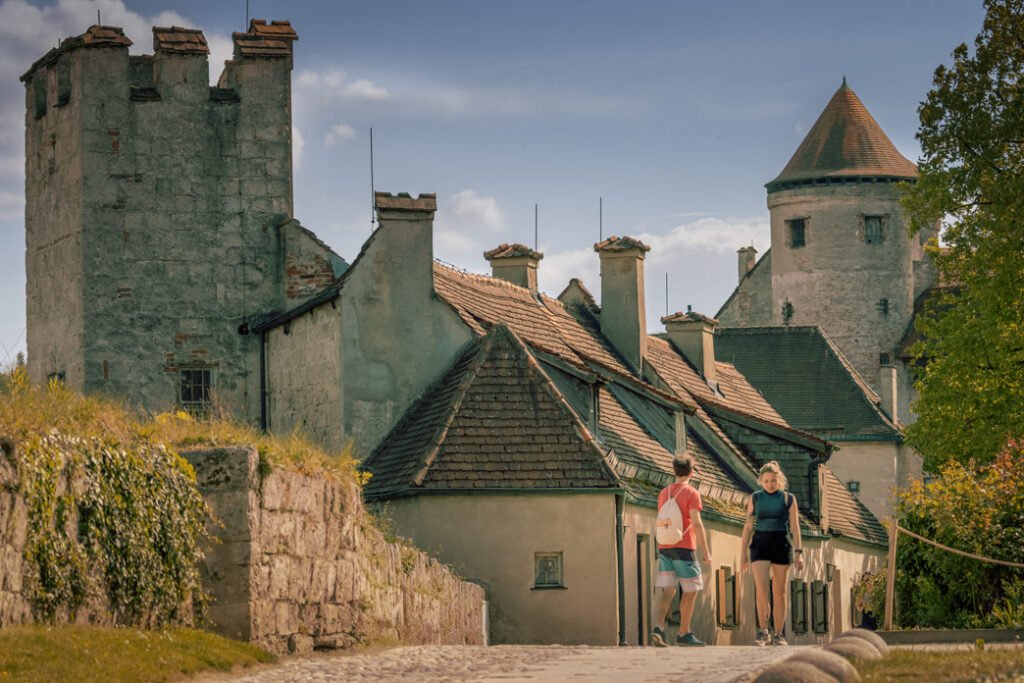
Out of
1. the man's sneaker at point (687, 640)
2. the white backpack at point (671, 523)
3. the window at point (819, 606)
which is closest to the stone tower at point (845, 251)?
the window at point (819, 606)

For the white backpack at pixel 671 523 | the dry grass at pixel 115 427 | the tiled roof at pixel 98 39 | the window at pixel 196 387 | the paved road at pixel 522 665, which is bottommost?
the paved road at pixel 522 665

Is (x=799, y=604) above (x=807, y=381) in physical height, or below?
below

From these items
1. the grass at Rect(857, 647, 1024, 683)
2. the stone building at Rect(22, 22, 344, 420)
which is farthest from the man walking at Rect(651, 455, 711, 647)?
the stone building at Rect(22, 22, 344, 420)

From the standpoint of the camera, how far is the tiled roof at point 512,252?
4419cm

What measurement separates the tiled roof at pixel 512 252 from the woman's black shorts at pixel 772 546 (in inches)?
933

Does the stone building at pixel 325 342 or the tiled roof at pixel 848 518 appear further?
the tiled roof at pixel 848 518

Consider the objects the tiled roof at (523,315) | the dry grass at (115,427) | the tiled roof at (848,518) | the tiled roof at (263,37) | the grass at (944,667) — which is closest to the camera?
the grass at (944,667)

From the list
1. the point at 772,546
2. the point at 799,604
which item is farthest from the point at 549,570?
the point at 799,604

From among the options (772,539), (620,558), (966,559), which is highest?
(772,539)

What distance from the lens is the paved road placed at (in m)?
15.2

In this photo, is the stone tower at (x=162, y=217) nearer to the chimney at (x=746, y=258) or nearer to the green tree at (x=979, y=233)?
the green tree at (x=979, y=233)

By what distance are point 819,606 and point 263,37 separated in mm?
19525

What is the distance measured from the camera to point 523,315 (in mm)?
38938

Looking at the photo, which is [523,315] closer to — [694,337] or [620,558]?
[620,558]
